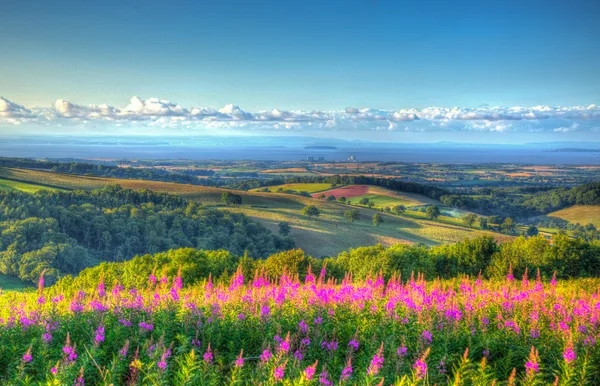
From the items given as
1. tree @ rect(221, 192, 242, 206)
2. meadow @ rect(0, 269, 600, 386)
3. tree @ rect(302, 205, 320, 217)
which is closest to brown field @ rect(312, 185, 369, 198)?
tree @ rect(302, 205, 320, 217)

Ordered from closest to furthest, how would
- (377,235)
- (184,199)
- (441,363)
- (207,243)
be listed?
(441,363), (207,243), (377,235), (184,199)

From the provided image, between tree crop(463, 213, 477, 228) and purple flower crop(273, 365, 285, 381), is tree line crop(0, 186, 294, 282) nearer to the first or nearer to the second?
purple flower crop(273, 365, 285, 381)

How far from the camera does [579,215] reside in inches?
3703

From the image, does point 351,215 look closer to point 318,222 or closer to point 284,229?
point 318,222

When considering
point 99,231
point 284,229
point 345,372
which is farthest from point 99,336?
point 284,229

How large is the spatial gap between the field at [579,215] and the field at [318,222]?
98.4ft

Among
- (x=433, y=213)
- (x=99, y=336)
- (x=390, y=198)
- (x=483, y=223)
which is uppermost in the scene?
(x=99, y=336)

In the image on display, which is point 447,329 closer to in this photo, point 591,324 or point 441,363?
point 441,363

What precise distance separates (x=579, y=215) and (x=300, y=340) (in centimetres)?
10903

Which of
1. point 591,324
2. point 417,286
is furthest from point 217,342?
point 591,324

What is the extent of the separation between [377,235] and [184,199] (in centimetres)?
3809

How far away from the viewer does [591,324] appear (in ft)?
21.5

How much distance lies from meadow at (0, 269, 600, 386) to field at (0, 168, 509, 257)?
47437 mm

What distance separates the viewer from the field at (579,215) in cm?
8894
